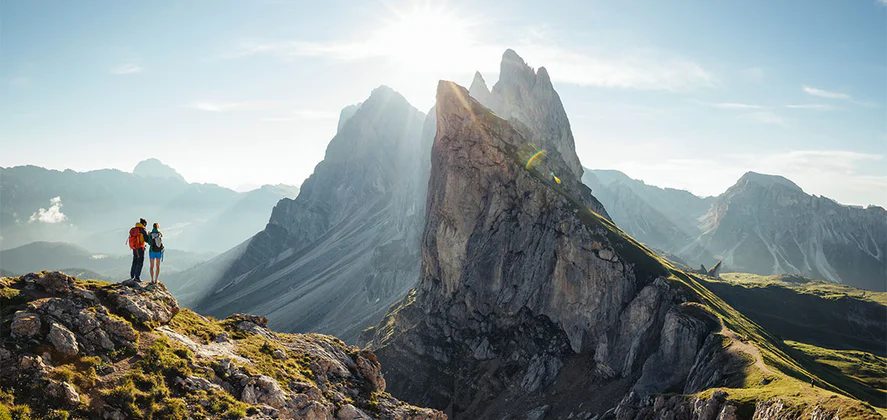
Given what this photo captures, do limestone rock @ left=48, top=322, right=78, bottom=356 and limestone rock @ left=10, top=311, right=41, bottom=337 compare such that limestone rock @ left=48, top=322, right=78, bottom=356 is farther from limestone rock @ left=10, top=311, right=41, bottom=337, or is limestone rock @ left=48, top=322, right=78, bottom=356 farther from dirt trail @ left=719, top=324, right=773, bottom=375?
dirt trail @ left=719, top=324, right=773, bottom=375

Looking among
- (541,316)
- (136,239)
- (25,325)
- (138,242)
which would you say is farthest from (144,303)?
(541,316)

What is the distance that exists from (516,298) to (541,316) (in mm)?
8783

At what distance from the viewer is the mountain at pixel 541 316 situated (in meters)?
72.1

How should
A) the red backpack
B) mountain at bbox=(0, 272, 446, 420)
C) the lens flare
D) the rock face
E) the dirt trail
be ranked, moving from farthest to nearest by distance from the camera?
1. the lens flare
2. the rock face
3. the dirt trail
4. the red backpack
5. mountain at bbox=(0, 272, 446, 420)

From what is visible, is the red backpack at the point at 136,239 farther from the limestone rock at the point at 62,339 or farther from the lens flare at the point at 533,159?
the lens flare at the point at 533,159

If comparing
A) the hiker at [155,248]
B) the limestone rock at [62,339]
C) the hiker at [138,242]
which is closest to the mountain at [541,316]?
the hiker at [155,248]

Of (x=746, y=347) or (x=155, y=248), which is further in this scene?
(x=746, y=347)

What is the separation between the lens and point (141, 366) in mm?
24500

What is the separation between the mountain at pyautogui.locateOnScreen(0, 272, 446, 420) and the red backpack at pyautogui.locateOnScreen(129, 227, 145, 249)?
2.78 m

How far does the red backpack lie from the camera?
30453 millimetres

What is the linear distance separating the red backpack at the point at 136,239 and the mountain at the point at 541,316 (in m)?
56.4

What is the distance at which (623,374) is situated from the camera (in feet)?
279

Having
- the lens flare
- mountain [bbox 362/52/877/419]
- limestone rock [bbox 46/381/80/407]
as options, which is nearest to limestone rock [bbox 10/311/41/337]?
limestone rock [bbox 46/381/80/407]

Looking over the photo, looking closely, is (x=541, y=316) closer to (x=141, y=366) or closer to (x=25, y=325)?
(x=141, y=366)
